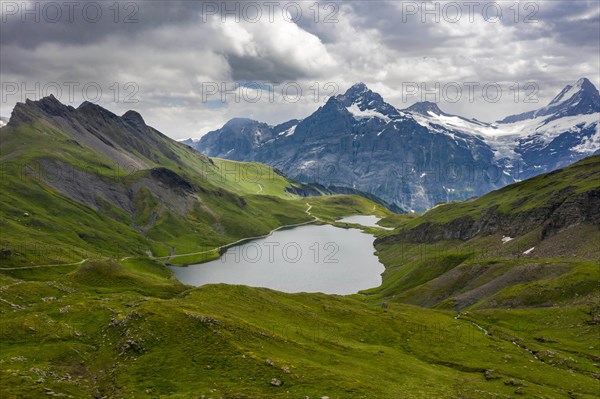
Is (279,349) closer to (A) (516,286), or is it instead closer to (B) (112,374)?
(B) (112,374)

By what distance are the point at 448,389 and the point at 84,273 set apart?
85.2 m

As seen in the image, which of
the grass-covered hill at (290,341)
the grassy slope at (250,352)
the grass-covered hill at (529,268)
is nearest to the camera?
the grassy slope at (250,352)

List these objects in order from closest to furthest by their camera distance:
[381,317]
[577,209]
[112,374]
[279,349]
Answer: [112,374] → [279,349] → [381,317] → [577,209]

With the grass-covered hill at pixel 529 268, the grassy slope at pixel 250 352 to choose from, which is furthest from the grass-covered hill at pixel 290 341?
the grass-covered hill at pixel 529 268

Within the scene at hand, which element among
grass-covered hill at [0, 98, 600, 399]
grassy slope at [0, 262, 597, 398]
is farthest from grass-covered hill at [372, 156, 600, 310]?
grassy slope at [0, 262, 597, 398]

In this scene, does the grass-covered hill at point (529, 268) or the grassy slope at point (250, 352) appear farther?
the grass-covered hill at point (529, 268)

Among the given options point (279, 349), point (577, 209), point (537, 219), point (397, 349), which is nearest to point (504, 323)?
point (397, 349)

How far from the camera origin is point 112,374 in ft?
191

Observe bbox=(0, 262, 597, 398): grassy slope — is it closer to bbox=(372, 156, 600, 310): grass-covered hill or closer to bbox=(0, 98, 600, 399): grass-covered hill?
bbox=(0, 98, 600, 399): grass-covered hill

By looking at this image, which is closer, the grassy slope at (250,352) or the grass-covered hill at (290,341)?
the grassy slope at (250,352)

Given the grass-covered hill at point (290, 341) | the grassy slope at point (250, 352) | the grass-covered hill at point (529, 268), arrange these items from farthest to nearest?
the grass-covered hill at point (529, 268) < the grass-covered hill at point (290, 341) < the grassy slope at point (250, 352)

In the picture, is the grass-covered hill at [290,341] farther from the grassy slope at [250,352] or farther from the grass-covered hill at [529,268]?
the grass-covered hill at [529,268]

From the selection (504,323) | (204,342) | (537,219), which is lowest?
(504,323)

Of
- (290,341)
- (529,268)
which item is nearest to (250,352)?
(290,341)
